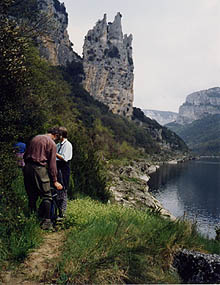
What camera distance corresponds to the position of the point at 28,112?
13.1 meters

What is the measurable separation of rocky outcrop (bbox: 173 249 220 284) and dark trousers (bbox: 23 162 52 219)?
95.6 inches

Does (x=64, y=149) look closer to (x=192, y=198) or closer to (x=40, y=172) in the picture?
(x=40, y=172)

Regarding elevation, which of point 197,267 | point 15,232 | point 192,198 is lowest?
point 192,198

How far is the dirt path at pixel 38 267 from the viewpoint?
9.14 feet

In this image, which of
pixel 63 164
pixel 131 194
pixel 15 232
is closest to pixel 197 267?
pixel 15 232

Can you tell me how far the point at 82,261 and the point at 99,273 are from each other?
0.91ft

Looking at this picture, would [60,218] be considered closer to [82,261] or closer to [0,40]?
[82,261]

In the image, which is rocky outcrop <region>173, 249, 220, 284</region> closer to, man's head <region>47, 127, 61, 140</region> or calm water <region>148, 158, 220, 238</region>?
man's head <region>47, 127, 61, 140</region>

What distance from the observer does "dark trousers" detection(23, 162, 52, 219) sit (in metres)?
3.89

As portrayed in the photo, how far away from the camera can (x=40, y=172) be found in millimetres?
3908

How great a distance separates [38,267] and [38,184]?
1356mm

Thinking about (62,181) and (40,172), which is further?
(62,181)

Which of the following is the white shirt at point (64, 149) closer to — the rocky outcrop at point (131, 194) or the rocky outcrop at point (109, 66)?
the rocky outcrop at point (131, 194)

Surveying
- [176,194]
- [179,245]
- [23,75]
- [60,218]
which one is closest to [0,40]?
[23,75]
